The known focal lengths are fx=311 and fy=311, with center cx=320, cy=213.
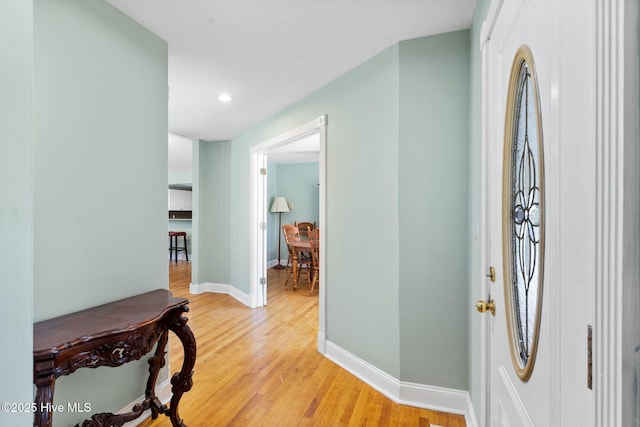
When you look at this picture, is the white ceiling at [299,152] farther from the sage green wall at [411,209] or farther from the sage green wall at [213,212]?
the sage green wall at [411,209]

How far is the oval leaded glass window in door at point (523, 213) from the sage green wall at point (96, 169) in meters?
1.90

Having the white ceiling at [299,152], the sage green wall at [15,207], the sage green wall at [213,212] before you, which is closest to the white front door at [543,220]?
the sage green wall at [15,207]

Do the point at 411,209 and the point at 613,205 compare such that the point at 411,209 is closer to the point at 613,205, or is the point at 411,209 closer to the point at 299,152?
the point at 613,205

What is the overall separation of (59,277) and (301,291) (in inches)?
144

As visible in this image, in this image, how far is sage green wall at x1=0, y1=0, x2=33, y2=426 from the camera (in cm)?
67

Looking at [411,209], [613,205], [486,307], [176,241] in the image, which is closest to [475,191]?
[411,209]

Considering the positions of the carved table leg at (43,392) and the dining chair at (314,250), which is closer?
the carved table leg at (43,392)

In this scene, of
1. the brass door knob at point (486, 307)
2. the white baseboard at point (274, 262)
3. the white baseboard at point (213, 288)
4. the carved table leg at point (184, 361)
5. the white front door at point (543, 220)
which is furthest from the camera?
the white baseboard at point (274, 262)

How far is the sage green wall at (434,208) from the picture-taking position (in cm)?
186

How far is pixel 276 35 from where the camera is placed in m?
1.98

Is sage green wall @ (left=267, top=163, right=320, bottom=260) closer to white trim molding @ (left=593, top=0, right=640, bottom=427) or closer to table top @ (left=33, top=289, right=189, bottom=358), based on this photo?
table top @ (left=33, top=289, right=189, bottom=358)

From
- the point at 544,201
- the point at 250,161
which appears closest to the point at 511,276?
the point at 544,201

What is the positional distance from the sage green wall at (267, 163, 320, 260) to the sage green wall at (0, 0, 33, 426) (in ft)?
20.2

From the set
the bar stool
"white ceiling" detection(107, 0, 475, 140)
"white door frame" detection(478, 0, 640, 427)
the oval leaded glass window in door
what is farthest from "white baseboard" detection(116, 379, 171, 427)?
the bar stool
